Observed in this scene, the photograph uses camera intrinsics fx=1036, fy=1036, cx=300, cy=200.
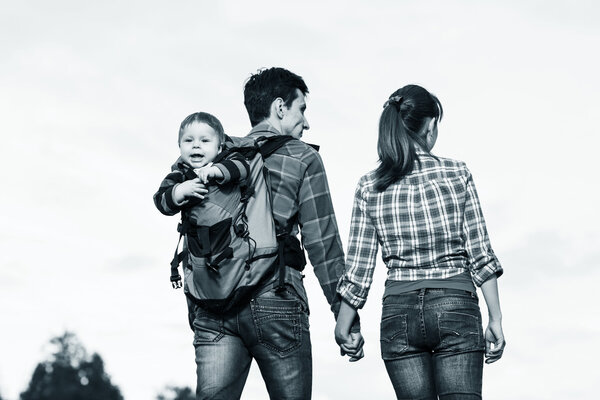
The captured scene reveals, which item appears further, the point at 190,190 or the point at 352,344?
the point at 352,344

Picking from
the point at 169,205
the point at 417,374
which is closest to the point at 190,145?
the point at 169,205

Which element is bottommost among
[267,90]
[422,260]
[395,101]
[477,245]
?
[422,260]

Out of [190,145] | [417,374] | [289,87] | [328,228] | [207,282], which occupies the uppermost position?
[289,87]

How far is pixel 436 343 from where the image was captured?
555 cm

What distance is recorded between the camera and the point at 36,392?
7769cm

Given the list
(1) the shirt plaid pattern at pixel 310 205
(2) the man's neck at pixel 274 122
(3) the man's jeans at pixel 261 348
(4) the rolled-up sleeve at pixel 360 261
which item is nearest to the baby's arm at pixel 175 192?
(1) the shirt plaid pattern at pixel 310 205

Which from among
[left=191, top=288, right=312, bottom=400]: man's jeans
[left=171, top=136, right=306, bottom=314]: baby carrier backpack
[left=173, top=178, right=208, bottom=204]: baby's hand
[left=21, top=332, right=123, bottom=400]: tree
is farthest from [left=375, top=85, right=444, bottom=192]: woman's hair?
[left=21, top=332, right=123, bottom=400]: tree

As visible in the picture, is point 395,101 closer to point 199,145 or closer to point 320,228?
point 320,228

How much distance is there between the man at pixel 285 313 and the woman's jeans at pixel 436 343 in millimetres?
470

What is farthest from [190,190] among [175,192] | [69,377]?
[69,377]

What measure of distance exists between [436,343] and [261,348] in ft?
3.09

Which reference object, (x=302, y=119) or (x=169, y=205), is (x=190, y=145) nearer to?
(x=169, y=205)

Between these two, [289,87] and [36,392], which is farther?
[36,392]

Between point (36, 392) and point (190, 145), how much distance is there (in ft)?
248
